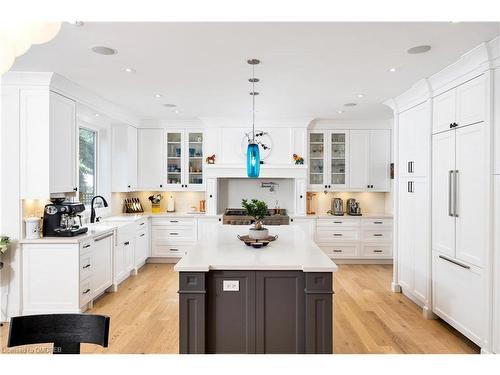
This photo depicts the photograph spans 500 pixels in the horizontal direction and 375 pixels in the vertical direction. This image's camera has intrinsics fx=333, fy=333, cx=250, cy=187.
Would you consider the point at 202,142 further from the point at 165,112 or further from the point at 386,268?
the point at 386,268

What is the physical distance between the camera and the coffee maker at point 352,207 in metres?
5.92

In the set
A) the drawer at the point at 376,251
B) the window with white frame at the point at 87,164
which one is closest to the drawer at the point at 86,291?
the window with white frame at the point at 87,164

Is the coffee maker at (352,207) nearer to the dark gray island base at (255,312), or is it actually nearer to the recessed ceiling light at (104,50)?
the dark gray island base at (255,312)

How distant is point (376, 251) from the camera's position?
225 inches

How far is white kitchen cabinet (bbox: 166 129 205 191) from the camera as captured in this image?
5996mm

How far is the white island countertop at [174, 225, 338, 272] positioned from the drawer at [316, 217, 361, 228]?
2.28 metres

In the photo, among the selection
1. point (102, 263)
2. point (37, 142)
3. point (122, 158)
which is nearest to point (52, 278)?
point (102, 263)

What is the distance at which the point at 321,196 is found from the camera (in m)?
6.22

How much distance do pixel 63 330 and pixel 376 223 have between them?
5.25m

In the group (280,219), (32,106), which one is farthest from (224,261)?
(280,219)

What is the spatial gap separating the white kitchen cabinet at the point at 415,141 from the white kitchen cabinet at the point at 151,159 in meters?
3.90

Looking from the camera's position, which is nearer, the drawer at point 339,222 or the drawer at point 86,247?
the drawer at point 86,247

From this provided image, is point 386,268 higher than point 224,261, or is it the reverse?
point 224,261

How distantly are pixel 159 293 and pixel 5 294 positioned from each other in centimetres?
162
